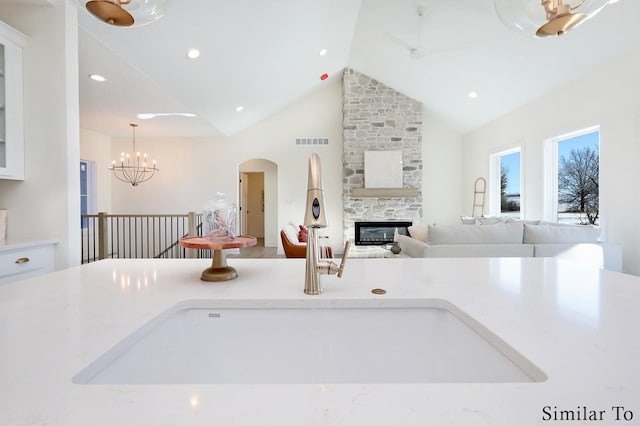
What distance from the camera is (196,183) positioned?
7133 millimetres

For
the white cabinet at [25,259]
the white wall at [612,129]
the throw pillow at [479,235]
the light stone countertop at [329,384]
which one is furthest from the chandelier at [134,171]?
the white wall at [612,129]

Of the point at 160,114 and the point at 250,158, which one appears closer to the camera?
the point at 160,114

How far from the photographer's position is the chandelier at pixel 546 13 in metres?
1.25

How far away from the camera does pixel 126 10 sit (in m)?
1.24

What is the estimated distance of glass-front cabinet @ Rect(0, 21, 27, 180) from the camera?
6.32 feet

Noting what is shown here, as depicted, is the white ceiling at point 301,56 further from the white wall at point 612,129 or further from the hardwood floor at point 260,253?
the hardwood floor at point 260,253

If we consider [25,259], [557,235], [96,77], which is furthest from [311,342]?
[96,77]

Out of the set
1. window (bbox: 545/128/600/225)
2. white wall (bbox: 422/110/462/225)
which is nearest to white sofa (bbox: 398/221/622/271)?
window (bbox: 545/128/600/225)

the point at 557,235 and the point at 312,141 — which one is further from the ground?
the point at 312,141

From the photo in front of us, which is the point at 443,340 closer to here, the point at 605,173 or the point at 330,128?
the point at 605,173

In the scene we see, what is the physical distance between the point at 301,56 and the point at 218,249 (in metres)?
4.81

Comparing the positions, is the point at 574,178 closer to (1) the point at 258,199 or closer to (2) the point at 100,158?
(1) the point at 258,199

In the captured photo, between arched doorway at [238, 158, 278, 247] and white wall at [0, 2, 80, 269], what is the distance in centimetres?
589

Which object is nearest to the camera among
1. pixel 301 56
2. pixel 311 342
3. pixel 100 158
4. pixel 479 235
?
pixel 311 342
